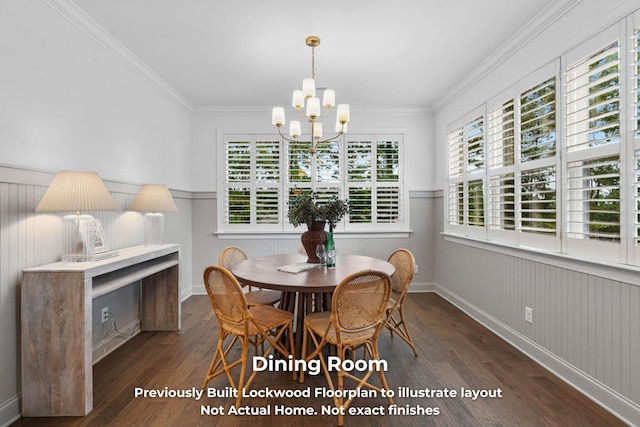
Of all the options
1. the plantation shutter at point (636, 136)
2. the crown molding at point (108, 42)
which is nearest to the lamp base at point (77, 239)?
the crown molding at point (108, 42)

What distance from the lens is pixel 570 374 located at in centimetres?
227

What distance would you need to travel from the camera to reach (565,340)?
91.8 inches

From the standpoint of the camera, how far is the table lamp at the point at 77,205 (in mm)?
1985

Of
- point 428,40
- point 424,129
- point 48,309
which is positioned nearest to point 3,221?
point 48,309

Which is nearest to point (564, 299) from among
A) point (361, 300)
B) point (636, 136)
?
point (636, 136)

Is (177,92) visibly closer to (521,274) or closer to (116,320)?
(116,320)

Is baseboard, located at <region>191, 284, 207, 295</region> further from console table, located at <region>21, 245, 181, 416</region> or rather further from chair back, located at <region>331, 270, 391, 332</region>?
chair back, located at <region>331, 270, 391, 332</region>

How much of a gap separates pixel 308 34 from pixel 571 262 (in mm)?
2633

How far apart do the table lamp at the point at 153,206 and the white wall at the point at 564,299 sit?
3214 mm

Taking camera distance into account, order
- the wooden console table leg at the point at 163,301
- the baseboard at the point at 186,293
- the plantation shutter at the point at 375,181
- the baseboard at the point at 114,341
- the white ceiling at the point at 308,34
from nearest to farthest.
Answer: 1. the white ceiling at the point at 308,34
2. the baseboard at the point at 114,341
3. the wooden console table leg at the point at 163,301
4. the baseboard at the point at 186,293
5. the plantation shutter at the point at 375,181

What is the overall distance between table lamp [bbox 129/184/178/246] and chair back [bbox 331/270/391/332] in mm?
2091

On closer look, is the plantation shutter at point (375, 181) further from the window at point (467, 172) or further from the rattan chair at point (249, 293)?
the rattan chair at point (249, 293)

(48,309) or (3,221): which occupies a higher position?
(3,221)

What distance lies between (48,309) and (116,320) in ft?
3.47
